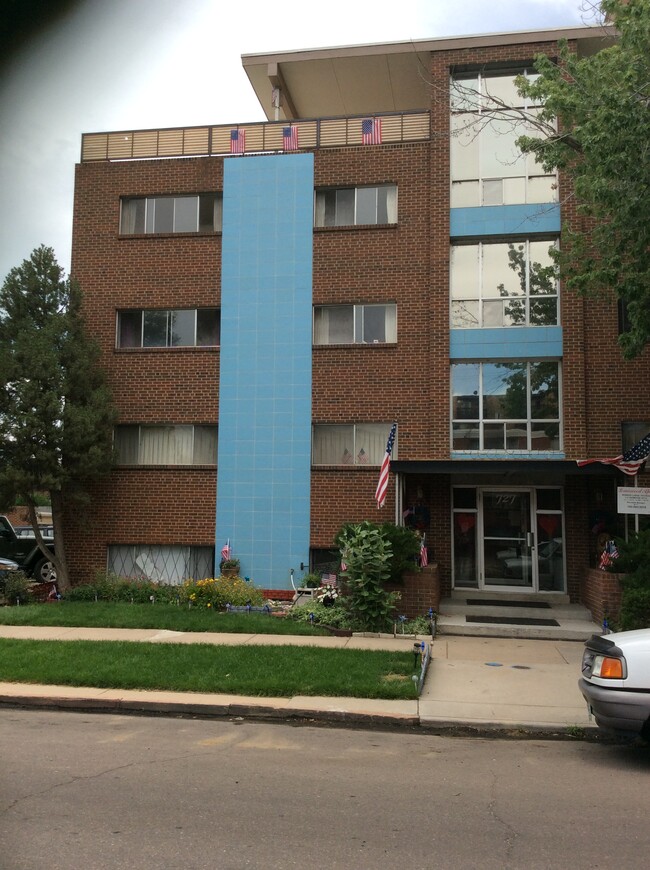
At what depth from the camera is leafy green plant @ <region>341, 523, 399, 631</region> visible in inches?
492

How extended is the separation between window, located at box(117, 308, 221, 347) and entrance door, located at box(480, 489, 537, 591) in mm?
7387

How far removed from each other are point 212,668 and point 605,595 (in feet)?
23.7

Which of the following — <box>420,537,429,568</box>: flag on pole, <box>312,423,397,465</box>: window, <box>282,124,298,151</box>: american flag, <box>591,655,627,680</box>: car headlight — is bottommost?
<box>591,655,627,680</box>: car headlight

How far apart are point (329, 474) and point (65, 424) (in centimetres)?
573

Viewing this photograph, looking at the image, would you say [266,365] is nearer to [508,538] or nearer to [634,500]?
[508,538]

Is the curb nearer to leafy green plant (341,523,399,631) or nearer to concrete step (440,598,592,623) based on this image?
leafy green plant (341,523,399,631)

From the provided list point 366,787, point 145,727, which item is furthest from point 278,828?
point 145,727

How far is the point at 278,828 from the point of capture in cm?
469

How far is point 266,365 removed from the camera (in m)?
17.0

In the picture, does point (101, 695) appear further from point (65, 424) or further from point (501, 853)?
point (65, 424)

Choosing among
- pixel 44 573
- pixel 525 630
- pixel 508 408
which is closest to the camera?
pixel 525 630

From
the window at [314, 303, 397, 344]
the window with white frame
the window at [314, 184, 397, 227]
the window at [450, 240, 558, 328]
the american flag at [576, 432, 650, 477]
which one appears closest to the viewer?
the american flag at [576, 432, 650, 477]

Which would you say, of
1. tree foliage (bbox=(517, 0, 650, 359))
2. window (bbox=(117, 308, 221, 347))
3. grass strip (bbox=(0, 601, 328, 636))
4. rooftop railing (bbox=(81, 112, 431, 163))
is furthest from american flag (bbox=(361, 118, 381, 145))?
grass strip (bbox=(0, 601, 328, 636))

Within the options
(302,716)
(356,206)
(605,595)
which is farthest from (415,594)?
(356,206)
